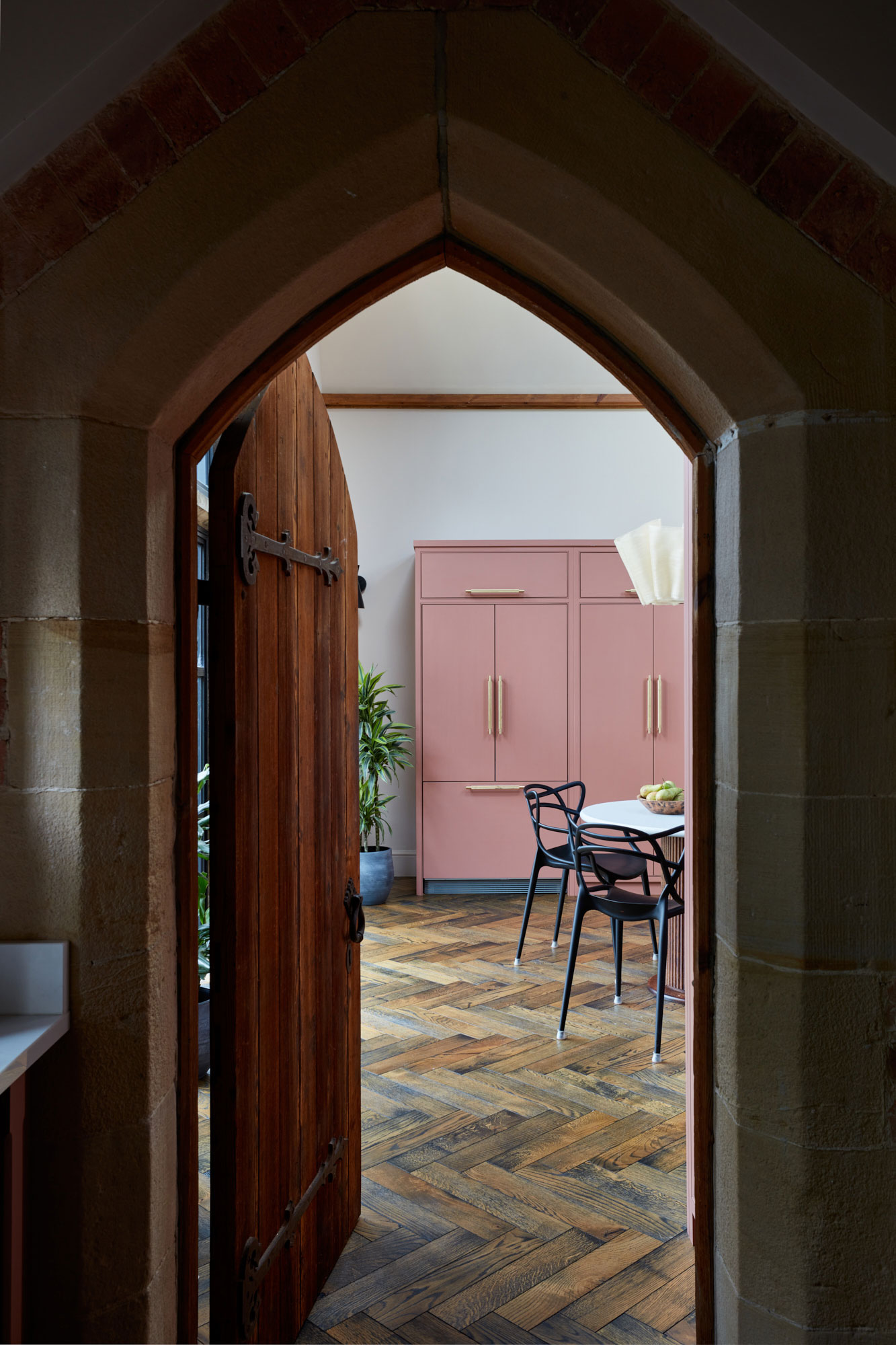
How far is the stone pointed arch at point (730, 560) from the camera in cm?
127

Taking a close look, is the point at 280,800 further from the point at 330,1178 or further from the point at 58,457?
the point at 330,1178

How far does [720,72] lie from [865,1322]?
5.46 ft

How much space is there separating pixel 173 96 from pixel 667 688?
526 cm

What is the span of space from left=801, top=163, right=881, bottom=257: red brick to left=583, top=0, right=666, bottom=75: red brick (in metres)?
0.31

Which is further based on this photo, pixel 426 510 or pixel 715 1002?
pixel 426 510

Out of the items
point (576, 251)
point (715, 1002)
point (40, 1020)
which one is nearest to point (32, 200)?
point (576, 251)

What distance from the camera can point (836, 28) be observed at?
1287 mm

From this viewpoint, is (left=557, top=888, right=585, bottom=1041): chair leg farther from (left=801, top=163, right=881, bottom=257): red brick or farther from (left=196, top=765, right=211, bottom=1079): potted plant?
(left=801, top=163, right=881, bottom=257): red brick

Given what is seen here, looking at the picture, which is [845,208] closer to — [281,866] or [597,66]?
[597,66]

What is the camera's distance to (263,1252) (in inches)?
71.3

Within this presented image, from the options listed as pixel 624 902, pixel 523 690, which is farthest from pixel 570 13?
pixel 523 690

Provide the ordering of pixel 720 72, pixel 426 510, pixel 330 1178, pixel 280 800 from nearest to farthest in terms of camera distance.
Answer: pixel 720 72 < pixel 280 800 < pixel 330 1178 < pixel 426 510

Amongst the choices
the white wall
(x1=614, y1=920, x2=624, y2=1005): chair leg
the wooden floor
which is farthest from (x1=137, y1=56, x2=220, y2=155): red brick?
the white wall

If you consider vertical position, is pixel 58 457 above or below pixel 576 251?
below
